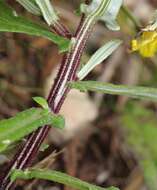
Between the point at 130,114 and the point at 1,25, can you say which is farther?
the point at 130,114

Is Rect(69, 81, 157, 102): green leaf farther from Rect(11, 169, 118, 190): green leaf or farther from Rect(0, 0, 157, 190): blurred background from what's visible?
Rect(0, 0, 157, 190): blurred background

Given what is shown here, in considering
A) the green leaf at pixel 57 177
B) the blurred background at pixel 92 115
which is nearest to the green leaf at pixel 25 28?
the green leaf at pixel 57 177

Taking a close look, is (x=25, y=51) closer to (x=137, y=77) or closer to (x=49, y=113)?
(x=137, y=77)

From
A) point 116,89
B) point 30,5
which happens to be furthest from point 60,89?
point 30,5

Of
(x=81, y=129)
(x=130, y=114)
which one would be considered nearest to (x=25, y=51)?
(x=81, y=129)

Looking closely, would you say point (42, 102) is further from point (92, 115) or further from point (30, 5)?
point (92, 115)

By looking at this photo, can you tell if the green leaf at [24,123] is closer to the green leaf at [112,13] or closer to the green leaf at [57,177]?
the green leaf at [57,177]

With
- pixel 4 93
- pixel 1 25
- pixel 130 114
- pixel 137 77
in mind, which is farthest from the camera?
pixel 137 77
